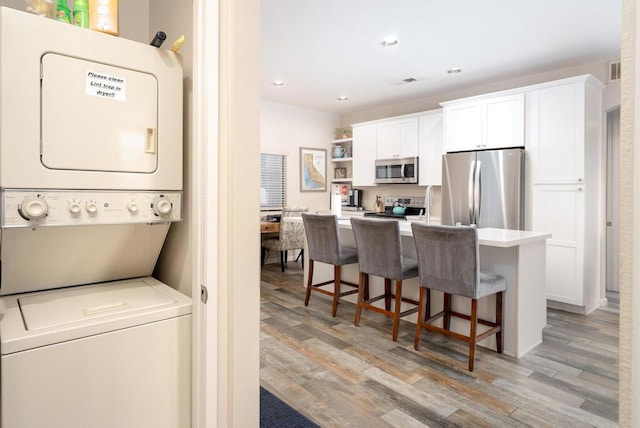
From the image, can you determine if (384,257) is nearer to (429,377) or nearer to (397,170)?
(429,377)

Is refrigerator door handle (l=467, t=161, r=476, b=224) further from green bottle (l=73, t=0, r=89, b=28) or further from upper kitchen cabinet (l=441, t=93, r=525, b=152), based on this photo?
green bottle (l=73, t=0, r=89, b=28)

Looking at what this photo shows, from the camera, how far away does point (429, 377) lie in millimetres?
2422

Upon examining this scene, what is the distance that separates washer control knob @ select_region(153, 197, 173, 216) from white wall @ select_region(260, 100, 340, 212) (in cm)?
479

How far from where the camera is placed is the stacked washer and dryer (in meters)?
1.01

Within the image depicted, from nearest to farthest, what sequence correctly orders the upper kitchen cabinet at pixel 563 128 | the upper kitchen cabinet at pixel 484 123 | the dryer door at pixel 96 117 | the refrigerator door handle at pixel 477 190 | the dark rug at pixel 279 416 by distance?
the dryer door at pixel 96 117, the dark rug at pixel 279 416, the upper kitchen cabinet at pixel 563 128, the upper kitchen cabinet at pixel 484 123, the refrigerator door handle at pixel 477 190

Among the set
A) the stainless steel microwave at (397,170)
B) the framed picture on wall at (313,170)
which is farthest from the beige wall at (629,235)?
the framed picture on wall at (313,170)

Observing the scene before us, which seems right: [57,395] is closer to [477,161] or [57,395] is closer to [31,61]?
[31,61]

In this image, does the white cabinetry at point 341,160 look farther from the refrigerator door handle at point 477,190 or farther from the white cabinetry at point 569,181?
the white cabinetry at point 569,181

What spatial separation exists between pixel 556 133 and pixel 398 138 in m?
2.27

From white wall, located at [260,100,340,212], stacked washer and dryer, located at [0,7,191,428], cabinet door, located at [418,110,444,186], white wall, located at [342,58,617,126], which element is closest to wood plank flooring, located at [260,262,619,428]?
stacked washer and dryer, located at [0,7,191,428]

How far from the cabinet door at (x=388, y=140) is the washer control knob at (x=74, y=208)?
17.0 feet

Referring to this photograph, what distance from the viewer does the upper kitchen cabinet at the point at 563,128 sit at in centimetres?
383

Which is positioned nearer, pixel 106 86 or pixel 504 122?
pixel 106 86

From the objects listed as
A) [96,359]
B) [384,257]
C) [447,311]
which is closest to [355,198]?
[384,257]
